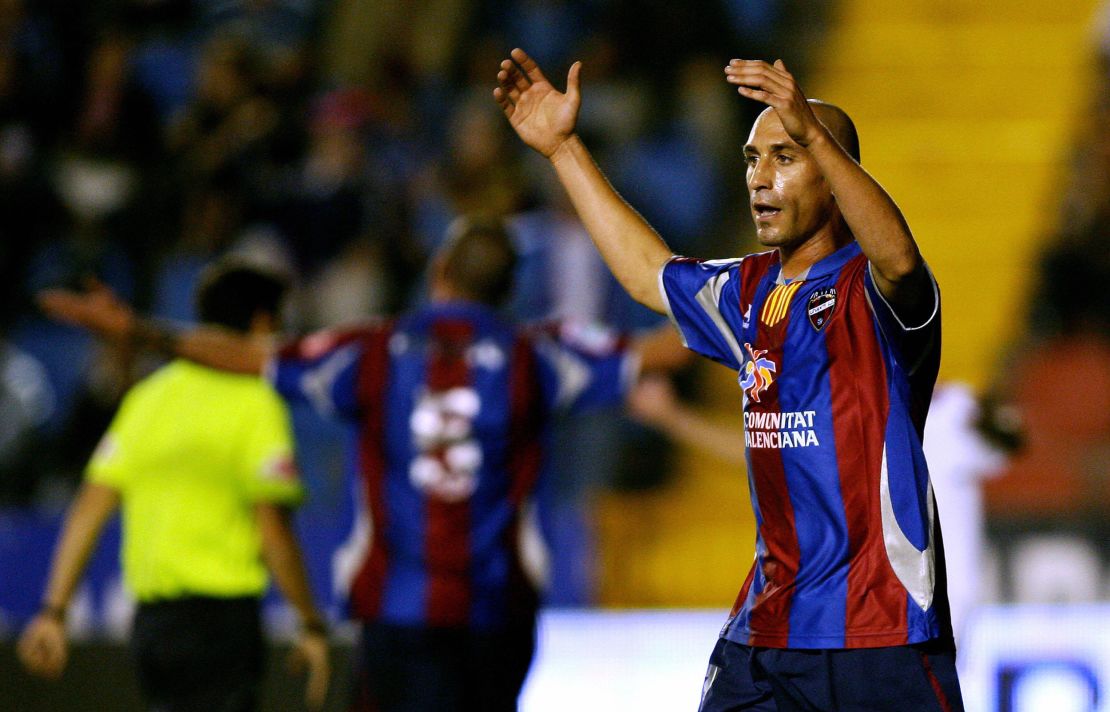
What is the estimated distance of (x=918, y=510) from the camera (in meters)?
2.97

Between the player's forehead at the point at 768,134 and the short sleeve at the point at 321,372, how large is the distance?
6.24 ft

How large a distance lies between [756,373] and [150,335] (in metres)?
1.82

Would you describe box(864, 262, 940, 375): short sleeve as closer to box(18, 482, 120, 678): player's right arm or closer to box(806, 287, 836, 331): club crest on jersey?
box(806, 287, 836, 331): club crest on jersey

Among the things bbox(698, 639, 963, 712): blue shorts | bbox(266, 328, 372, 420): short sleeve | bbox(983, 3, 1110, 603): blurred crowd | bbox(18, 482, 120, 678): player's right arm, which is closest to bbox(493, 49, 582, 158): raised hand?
bbox(698, 639, 963, 712): blue shorts

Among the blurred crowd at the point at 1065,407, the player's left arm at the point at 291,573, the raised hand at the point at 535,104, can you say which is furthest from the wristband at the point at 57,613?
the blurred crowd at the point at 1065,407

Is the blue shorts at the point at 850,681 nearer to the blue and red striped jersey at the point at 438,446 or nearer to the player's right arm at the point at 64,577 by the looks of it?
the blue and red striped jersey at the point at 438,446

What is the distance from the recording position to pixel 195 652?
4918 millimetres

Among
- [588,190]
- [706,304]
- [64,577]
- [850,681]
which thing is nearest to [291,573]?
[64,577]

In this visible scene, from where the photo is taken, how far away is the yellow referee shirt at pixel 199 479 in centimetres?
495

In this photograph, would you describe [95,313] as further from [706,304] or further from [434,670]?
[706,304]

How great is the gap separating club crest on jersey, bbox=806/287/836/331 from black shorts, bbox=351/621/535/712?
1.89 metres

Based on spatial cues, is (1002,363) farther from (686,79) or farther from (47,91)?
(47,91)

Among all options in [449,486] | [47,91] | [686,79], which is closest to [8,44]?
[47,91]

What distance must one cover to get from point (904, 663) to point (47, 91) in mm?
7912
